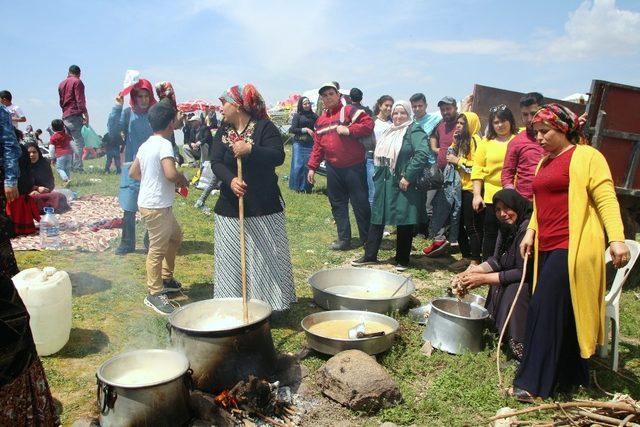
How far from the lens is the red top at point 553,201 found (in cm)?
328

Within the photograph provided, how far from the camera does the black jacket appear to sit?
433cm

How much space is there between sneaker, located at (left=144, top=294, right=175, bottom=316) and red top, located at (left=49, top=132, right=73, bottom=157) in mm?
8316

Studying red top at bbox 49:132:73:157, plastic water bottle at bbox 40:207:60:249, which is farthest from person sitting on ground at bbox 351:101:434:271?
red top at bbox 49:132:73:157

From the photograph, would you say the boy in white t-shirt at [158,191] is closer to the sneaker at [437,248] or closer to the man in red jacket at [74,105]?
the sneaker at [437,248]

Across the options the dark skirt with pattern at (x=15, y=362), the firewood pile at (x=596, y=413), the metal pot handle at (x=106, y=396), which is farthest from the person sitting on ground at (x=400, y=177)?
the dark skirt with pattern at (x=15, y=362)

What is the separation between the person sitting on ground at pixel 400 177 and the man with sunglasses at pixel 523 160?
1.15 m

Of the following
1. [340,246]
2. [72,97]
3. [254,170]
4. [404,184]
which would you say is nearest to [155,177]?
[254,170]

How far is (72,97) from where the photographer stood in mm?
11344

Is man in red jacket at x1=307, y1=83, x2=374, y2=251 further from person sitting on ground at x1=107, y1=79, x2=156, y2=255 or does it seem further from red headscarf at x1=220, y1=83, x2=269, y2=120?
→ red headscarf at x1=220, y1=83, x2=269, y2=120

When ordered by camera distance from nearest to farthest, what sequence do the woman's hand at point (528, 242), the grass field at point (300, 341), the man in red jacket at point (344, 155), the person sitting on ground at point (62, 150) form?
1. the grass field at point (300, 341)
2. the woman's hand at point (528, 242)
3. the man in red jacket at point (344, 155)
4. the person sitting on ground at point (62, 150)

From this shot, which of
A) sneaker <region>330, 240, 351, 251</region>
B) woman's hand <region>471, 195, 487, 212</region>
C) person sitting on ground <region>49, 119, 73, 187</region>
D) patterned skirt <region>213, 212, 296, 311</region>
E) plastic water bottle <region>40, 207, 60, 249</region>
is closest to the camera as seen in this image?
patterned skirt <region>213, 212, 296, 311</region>

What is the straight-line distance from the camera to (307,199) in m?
11.1

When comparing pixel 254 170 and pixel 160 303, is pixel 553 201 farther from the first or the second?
pixel 160 303

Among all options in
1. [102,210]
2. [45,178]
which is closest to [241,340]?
[45,178]
